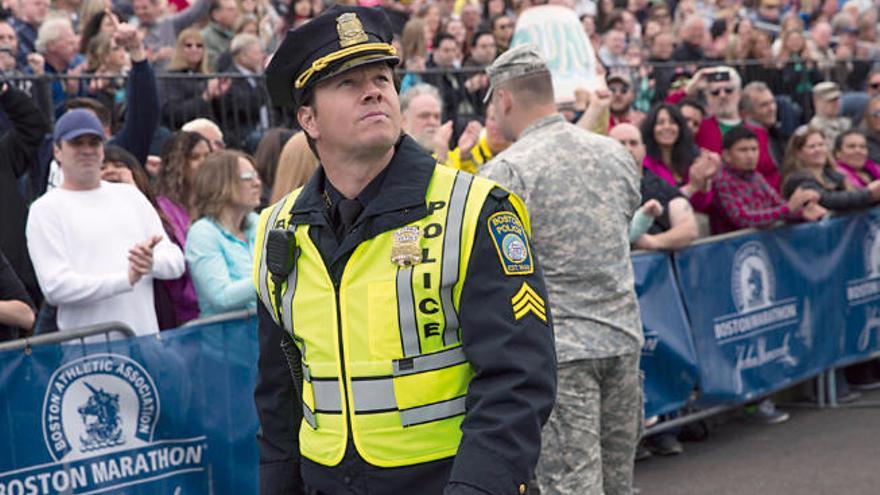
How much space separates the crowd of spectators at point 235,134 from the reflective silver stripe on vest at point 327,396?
1.01m

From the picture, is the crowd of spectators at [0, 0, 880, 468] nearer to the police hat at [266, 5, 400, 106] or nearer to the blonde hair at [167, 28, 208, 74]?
the blonde hair at [167, 28, 208, 74]

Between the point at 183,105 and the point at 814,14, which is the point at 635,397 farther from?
the point at 814,14

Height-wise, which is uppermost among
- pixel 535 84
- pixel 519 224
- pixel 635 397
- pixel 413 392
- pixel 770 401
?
pixel 535 84

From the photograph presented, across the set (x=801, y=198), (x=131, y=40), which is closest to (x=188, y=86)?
(x=131, y=40)

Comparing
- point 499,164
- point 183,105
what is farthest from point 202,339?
point 183,105

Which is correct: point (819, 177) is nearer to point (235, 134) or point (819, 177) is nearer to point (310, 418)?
point (235, 134)

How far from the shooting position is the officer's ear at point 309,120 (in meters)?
3.32

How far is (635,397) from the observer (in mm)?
5574

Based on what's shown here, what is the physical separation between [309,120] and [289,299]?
425 mm

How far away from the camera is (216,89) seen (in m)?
9.89

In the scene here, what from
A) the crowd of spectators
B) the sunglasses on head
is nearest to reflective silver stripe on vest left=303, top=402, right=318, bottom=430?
the crowd of spectators

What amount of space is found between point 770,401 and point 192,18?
553 centimetres

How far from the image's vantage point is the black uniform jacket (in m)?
3.03

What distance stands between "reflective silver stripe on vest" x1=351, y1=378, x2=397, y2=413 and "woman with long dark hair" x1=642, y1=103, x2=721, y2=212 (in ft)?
21.1
